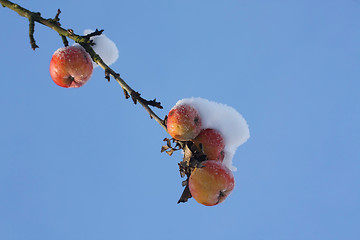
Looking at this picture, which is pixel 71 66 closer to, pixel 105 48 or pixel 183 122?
pixel 105 48

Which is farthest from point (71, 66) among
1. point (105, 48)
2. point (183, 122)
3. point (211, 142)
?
point (211, 142)

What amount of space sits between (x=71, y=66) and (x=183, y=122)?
1161 mm

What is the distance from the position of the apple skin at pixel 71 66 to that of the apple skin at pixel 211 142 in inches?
46.3

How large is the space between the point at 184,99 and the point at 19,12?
147 centimetres

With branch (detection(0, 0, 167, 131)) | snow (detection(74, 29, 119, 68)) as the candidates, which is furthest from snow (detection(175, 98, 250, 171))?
snow (detection(74, 29, 119, 68))

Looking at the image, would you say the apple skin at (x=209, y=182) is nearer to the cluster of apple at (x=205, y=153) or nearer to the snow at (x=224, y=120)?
the cluster of apple at (x=205, y=153)

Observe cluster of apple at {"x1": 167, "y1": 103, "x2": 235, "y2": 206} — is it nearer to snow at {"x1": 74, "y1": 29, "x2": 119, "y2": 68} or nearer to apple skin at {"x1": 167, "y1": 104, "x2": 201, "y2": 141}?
Answer: apple skin at {"x1": 167, "y1": 104, "x2": 201, "y2": 141}

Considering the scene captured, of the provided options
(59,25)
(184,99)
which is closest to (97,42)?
(59,25)

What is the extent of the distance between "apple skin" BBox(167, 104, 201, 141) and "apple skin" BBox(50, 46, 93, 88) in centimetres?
92

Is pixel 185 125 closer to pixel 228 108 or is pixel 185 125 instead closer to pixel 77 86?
pixel 228 108

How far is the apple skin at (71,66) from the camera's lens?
2.93 meters

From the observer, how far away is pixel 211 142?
106 inches

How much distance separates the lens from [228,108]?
2.84 metres

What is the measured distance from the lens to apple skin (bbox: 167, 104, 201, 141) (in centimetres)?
249
